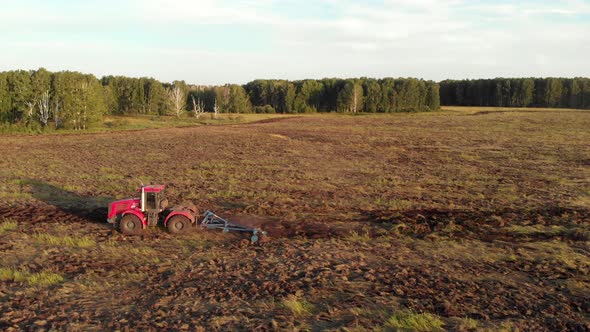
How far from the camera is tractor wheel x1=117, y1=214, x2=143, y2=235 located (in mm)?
12734

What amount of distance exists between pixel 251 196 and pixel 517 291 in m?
10.7

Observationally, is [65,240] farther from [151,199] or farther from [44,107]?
[44,107]

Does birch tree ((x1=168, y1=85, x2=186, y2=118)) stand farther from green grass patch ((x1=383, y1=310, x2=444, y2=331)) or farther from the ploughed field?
green grass patch ((x1=383, y1=310, x2=444, y2=331))

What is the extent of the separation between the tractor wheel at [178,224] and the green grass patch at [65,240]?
201 centimetres

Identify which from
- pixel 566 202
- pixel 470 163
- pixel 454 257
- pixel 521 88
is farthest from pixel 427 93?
pixel 454 257

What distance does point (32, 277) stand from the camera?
9547mm

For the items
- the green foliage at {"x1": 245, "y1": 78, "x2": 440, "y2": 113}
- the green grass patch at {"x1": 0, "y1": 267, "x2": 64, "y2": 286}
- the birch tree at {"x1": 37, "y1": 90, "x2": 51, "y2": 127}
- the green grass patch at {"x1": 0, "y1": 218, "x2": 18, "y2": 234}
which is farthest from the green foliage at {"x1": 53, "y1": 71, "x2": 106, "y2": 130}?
the green foliage at {"x1": 245, "y1": 78, "x2": 440, "y2": 113}

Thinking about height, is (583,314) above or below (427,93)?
below

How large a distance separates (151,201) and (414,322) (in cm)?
843

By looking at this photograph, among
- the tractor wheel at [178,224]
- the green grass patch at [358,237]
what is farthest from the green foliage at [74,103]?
the green grass patch at [358,237]

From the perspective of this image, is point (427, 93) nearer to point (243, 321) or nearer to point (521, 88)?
point (521, 88)

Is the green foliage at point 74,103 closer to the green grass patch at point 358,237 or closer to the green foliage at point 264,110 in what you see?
the green foliage at point 264,110

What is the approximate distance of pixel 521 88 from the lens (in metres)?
113

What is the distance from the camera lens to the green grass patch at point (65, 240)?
39.2 ft
